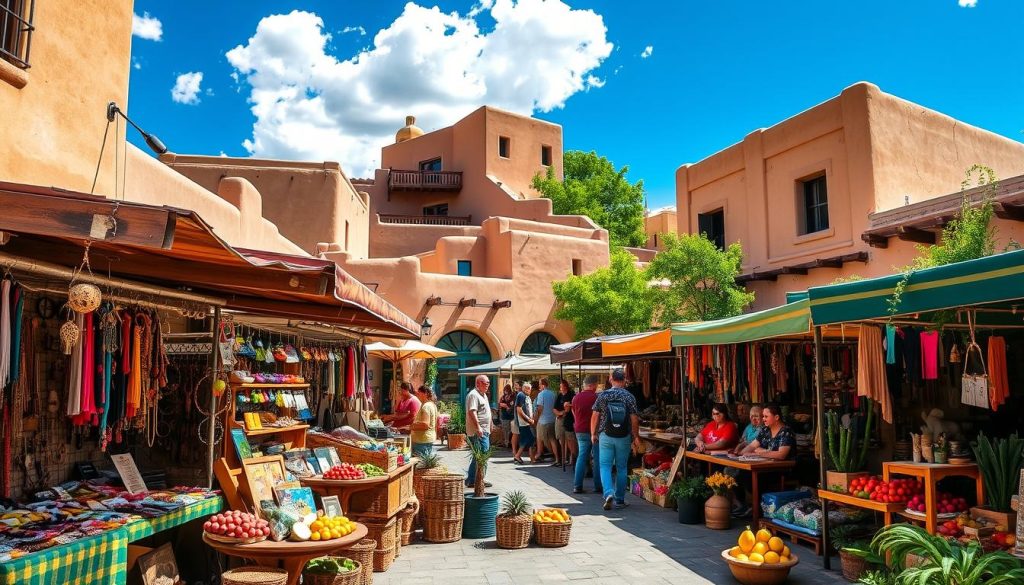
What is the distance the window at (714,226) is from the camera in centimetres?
2003

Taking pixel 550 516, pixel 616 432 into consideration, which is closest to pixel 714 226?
pixel 616 432

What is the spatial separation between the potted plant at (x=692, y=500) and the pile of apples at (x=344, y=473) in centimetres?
375

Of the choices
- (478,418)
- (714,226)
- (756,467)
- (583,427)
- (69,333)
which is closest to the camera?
(69,333)

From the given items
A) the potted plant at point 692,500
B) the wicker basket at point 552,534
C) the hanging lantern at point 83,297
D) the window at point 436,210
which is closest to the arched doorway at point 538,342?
the window at point 436,210

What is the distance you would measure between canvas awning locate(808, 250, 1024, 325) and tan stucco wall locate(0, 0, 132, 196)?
7.00 metres

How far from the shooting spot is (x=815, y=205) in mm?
17125

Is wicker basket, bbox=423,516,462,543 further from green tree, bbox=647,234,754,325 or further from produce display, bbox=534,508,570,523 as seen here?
green tree, bbox=647,234,754,325

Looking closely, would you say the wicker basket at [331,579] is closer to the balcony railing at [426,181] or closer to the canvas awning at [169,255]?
the canvas awning at [169,255]

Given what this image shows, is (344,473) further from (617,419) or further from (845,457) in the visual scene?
(845,457)

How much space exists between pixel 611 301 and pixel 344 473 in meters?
15.8

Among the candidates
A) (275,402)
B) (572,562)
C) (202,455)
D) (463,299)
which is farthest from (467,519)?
(463,299)

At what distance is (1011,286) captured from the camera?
439cm

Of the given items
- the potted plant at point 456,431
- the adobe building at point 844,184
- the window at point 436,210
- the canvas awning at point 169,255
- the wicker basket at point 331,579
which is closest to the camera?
the canvas awning at point 169,255

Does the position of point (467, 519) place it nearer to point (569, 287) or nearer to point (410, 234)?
point (569, 287)
